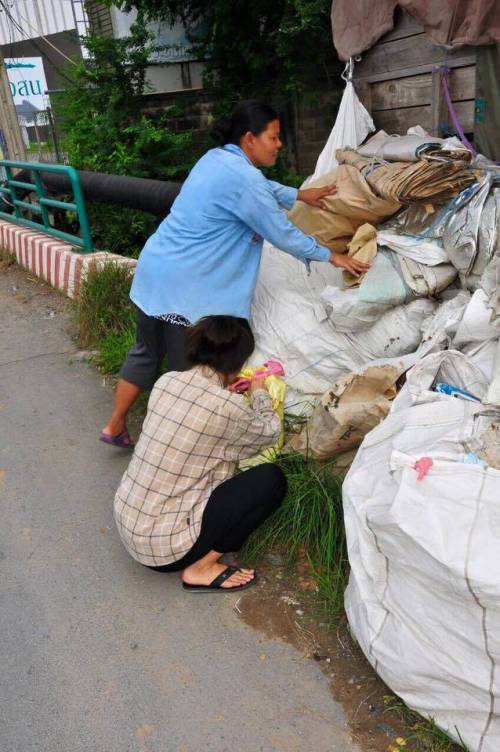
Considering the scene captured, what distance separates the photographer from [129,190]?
19.1ft

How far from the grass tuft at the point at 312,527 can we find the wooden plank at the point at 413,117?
2588mm

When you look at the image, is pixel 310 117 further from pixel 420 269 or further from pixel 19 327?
pixel 420 269

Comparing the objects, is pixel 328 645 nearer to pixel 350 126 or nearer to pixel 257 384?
pixel 257 384

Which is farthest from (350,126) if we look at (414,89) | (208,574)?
(208,574)

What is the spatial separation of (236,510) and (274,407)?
2.51 feet

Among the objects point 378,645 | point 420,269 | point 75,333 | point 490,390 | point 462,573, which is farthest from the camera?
point 75,333

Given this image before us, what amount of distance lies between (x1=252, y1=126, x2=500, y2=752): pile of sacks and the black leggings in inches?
13.3

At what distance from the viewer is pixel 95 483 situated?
337 centimetres

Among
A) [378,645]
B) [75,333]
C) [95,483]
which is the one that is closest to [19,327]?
[75,333]

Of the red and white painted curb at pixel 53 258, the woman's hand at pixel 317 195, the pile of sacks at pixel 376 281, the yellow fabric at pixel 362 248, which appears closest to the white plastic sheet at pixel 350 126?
the pile of sacks at pixel 376 281

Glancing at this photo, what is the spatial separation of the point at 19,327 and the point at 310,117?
4.00 meters

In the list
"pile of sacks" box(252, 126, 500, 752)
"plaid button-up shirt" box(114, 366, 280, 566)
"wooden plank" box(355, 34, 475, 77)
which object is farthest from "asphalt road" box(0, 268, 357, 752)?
"wooden plank" box(355, 34, 475, 77)

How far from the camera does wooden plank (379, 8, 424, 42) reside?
420 centimetres

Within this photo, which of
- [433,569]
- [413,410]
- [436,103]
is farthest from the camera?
[436,103]
